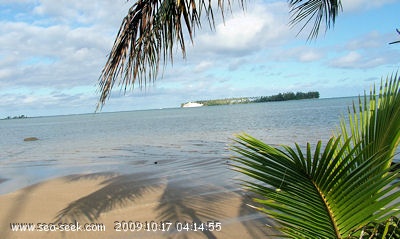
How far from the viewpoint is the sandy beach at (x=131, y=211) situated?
5492 millimetres

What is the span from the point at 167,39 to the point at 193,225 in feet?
12.3

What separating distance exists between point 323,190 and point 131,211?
5.74 meters

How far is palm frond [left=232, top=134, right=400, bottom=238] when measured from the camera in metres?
1.15

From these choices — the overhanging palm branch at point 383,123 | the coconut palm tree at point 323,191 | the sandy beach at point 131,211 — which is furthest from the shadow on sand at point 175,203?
the coconut palm tree at point 323,191

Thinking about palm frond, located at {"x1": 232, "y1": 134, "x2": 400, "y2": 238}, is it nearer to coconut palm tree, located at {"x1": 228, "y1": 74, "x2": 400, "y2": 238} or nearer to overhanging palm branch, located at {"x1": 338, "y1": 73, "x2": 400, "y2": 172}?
coconut palm tree, located at {"x1": 228, "y1": 74, "x2": 400, "y2": 238}

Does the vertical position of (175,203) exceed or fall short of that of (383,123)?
it falls short

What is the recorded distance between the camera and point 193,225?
18.4ft

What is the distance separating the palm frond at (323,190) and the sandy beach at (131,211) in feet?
13.8

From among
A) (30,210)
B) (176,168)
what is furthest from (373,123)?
(176,168)

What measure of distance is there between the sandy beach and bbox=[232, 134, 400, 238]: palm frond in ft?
13.8

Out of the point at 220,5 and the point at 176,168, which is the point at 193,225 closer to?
the point at 220,5

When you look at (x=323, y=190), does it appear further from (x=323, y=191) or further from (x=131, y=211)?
(x=131, y=211)

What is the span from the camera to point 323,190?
→ 118cm

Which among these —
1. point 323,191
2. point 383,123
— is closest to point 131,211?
point 383,123
